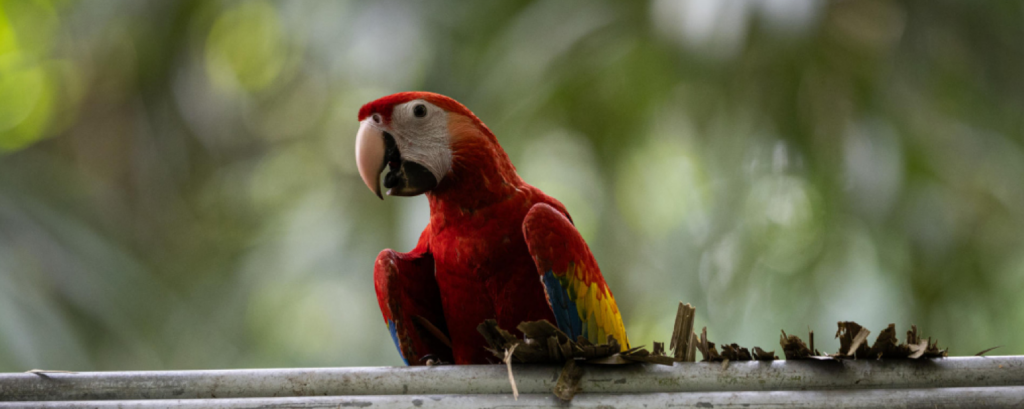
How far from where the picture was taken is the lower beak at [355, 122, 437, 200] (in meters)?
1.15

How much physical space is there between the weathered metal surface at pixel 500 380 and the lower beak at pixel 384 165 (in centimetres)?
35

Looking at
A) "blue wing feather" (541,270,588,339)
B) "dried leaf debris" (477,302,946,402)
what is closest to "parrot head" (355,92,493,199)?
"blue wing feather" (541,270,588,339)

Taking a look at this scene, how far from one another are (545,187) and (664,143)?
0.74 meters

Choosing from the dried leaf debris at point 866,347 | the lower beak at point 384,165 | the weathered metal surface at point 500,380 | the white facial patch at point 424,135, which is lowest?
the weathered metal surface at point 500,380

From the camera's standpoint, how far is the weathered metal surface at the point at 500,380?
2.69ft

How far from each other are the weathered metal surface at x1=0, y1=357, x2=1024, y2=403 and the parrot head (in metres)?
0.36

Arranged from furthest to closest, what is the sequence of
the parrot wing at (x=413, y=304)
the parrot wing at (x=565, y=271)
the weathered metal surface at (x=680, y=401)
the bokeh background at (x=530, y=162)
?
the bokeh background at (x=530, y=162), the parrot wing at (x=413, y=304), the parrot wing at (x=565, y=271), the weathered metal surface at (x=680, y=401)

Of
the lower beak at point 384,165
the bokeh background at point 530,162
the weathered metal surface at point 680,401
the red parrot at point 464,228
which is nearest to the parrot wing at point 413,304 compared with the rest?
the red parrot at point 464,228

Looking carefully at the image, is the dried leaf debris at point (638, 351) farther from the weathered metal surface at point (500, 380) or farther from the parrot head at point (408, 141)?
the parrot head at point (408, 141)

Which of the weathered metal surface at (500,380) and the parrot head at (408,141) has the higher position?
the parrot head at (408,141)

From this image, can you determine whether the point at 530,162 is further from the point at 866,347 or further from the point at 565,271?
the point at 866,347

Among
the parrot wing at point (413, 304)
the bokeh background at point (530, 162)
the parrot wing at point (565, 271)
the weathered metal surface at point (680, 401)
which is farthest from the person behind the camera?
the bokeh background at point (530, 162)

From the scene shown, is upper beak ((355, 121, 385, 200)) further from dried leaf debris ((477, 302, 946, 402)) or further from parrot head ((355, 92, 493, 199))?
dried leaf debris ((477, 302, 946, 402))

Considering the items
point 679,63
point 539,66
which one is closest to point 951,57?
point 679,63
